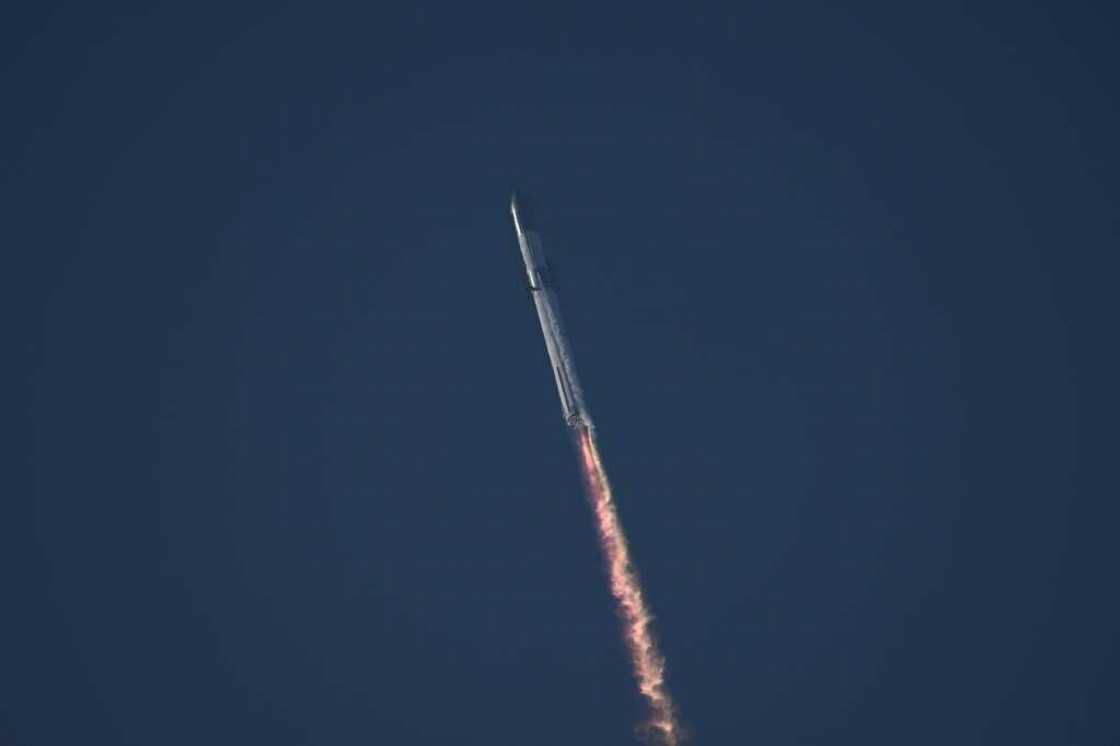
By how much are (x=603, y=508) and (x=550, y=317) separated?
150 feet

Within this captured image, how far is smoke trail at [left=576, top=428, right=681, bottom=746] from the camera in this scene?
328 feet

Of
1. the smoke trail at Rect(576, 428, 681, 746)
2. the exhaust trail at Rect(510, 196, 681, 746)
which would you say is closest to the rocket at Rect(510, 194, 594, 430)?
the exhaust trail at Rect(510, 196, 681, 746)

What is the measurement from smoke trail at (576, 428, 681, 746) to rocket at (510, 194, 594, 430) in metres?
16.6

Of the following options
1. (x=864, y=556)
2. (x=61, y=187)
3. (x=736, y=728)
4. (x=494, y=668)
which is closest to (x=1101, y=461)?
(x=864, y=556)


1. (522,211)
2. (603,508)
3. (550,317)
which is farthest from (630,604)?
(522,211)

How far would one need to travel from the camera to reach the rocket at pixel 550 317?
7331 cm

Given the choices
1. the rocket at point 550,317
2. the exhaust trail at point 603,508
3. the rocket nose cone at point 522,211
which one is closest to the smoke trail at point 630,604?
the exhaust trail at point 603,508

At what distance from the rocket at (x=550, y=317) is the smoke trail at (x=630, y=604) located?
1663cm

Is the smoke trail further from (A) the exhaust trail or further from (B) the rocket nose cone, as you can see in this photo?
(B) the rocket nose cone

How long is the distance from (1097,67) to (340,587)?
12763cm

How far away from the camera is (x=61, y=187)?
645 ft

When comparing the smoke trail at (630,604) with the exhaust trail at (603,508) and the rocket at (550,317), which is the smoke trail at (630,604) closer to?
the exhaust trail at (603,508)

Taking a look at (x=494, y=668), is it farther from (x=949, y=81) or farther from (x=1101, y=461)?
(x=949, y=81)

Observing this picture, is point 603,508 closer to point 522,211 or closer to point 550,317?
point 550,317
